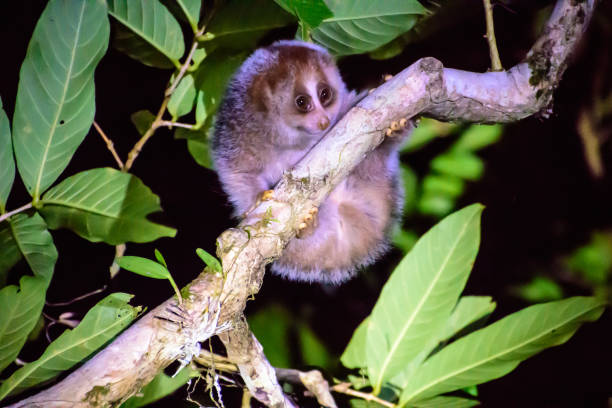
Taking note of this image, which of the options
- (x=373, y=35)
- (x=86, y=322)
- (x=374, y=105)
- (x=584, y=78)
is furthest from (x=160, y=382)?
(x=584, y=78)

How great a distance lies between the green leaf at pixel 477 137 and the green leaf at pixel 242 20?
113cm

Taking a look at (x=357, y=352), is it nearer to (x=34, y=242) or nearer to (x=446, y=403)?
(x=446, y=403)

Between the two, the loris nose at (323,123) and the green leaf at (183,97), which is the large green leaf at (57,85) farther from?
the loris nose at (323,123)

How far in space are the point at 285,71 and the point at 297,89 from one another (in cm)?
9

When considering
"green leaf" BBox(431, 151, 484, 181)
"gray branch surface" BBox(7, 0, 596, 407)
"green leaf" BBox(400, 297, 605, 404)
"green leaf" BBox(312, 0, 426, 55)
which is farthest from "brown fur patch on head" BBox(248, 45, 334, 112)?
"green leaf" BBox(400, 297, 605, 404)

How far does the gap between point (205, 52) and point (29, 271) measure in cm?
101

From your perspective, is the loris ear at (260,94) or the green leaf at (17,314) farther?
the loris ear at (260,94)

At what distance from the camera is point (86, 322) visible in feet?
4.29

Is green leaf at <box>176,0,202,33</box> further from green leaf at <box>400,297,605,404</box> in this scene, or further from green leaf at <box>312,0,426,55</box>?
green leaf at <box>400,297,605,404</box>

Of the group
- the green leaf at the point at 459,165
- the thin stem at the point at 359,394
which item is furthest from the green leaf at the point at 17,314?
the green leaf at the point at 459,165

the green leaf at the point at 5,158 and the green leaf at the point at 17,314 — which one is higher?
the green leaf at the point at 5,158

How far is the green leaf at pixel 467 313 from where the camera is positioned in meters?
1.91

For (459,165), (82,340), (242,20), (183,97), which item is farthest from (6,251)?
(459,165)

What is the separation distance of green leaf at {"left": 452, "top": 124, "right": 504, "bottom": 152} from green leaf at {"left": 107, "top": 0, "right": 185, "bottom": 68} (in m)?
1.47
